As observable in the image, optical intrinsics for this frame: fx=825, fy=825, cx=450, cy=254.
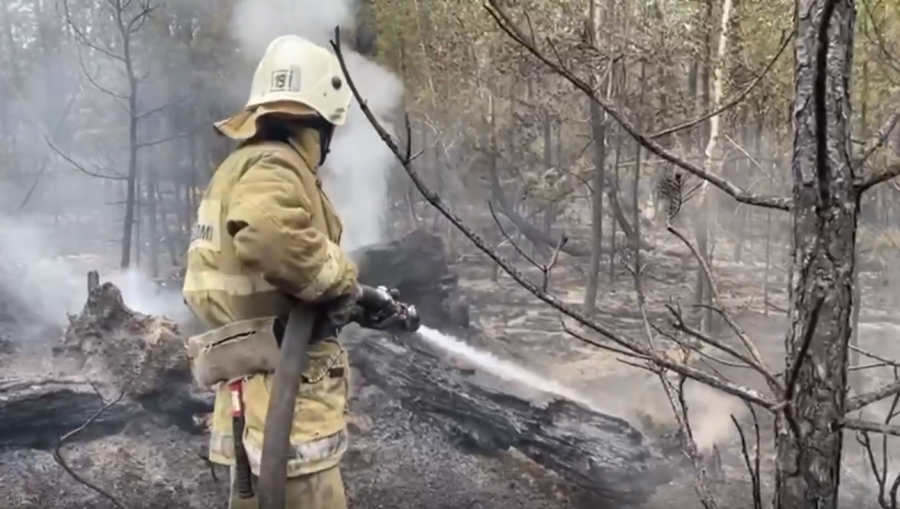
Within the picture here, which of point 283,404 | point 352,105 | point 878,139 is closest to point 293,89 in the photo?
point 283,404

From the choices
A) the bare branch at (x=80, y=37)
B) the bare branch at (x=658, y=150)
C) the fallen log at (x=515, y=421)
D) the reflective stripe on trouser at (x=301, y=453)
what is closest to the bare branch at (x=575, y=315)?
the bare branch at (x=658, y=150)

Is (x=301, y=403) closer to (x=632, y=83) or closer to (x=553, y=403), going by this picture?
(x=553, y=403)

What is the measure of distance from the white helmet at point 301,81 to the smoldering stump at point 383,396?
2.03 m

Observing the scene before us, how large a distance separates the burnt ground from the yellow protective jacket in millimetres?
1606

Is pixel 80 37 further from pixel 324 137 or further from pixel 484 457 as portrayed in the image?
pixel 484 457

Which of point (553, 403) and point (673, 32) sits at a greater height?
point (673, 32)

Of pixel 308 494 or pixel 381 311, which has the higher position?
pixel 381 311

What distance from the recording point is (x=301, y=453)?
1.88 metres

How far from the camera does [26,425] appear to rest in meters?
3.48

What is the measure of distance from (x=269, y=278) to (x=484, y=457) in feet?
6.97

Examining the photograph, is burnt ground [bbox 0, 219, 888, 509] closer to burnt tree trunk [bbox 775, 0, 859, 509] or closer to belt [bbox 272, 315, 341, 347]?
belt [bbox 272, 315, 341, 347]

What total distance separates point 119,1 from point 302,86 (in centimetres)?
228

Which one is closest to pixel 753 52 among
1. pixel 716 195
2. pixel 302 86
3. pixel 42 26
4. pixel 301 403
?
pixel 716 195

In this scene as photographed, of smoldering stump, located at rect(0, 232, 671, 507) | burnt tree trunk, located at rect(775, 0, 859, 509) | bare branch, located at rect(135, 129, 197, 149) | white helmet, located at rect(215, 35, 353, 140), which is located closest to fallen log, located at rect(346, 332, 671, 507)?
smoldering stump, located at rect(0, 232, 671, 507)
